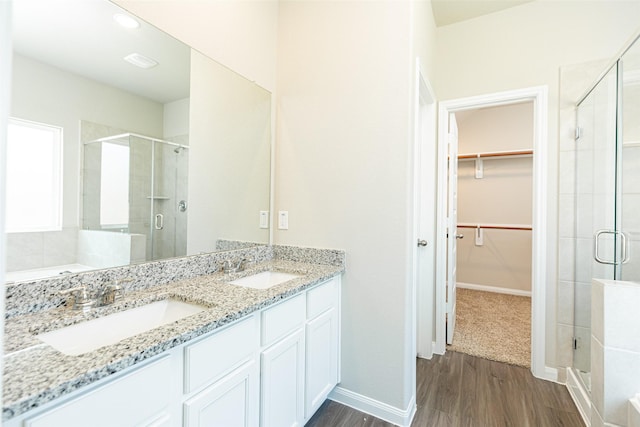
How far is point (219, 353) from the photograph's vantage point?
103cm

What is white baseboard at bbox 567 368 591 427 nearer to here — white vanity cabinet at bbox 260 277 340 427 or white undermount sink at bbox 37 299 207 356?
white vanity cabinet at bbox 260 277 340 427

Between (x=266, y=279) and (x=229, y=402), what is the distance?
2.56 feet

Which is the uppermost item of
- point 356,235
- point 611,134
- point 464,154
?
point 464,154

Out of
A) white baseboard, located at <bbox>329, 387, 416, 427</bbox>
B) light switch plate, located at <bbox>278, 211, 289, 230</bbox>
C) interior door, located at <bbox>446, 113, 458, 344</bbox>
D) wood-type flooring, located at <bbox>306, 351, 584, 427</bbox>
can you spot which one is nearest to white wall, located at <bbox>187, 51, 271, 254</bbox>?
light switch plate, located at <bbox>278, 211, 289, 230</bbox>

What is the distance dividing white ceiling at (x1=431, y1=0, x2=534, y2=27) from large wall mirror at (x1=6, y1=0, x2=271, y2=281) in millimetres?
1760

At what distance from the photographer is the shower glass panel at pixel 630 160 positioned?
1.58 m

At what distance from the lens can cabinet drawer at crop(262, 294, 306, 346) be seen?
125cm

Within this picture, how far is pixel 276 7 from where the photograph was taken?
6.96ft

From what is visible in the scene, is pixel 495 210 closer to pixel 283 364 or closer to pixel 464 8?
pixel 464 8

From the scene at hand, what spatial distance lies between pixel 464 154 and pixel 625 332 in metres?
3.57

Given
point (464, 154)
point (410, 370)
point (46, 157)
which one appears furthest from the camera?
point (464, 154)

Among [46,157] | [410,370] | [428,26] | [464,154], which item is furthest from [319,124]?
[464,154]

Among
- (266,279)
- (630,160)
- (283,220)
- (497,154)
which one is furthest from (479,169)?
(266,279)

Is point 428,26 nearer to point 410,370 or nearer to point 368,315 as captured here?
point 368,315
